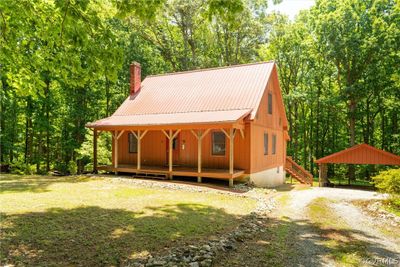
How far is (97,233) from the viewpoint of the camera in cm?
634

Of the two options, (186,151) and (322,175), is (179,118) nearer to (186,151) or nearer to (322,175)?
(186,151)

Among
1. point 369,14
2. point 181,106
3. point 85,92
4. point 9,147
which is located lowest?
point 9,147

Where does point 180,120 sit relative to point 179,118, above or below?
below

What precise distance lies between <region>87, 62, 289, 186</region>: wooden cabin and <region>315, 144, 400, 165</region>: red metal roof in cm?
461

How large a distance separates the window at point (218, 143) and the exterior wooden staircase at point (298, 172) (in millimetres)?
10604

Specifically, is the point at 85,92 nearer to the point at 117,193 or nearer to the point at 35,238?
the point at 117,193

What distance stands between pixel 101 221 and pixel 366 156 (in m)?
19.3

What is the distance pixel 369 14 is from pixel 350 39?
9.50 ft

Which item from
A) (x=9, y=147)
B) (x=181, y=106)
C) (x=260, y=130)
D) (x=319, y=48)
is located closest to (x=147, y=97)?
(x=181, y=106)

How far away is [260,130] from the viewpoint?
691 inches

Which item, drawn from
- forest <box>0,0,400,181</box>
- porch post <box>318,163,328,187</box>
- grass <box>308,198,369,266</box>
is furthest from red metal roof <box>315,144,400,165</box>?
grass <box>308,198,369,266</box>

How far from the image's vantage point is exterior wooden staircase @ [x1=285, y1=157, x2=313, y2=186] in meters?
23.6

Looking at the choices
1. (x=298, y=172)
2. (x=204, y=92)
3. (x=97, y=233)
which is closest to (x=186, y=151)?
(x=204, y=92)

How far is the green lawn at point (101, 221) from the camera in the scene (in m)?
5.28
